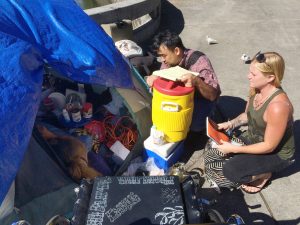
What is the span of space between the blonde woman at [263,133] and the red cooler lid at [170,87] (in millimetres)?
556

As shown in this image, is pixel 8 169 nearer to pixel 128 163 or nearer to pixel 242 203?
pixel 128 163

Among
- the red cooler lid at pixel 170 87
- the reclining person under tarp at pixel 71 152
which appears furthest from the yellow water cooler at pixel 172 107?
the reclining person under tarp at pixel 71 152

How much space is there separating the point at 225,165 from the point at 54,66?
5.42 ft

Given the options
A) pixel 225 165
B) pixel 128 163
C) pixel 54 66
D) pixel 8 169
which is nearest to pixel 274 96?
pixel 225 165

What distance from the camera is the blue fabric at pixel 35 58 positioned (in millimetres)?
2381

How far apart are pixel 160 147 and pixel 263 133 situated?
3.06 feet

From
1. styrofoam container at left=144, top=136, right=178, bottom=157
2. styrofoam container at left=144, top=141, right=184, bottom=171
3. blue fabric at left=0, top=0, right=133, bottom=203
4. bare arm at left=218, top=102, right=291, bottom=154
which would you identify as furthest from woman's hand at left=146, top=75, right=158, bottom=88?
bare arm at left=218, top=102, right=291, bottom=154

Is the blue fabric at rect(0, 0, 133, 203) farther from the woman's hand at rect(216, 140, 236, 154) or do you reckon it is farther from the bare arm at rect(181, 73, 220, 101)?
the woman's hand at rect(216, 140, 236, 154)

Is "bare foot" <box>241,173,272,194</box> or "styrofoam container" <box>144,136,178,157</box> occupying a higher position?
"styrofoam container" <box>144,136,178,157</box>

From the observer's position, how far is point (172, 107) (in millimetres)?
3301

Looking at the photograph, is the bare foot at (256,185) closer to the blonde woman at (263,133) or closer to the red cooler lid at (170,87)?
the blonde woman at (263,133)

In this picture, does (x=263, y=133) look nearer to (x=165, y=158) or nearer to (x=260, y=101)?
(x=260, y=101)

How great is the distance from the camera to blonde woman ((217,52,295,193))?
2881mm

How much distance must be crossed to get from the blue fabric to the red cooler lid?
0.84ft
